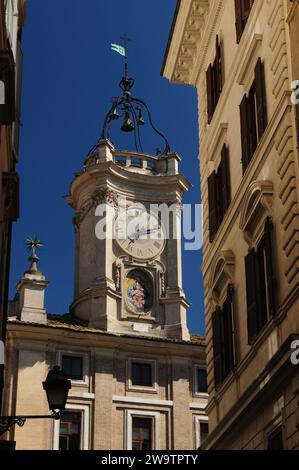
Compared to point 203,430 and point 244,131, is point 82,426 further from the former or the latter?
point 244,131

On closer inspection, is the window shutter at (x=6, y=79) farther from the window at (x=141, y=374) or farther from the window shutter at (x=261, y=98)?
the window at (x=141, y=374)

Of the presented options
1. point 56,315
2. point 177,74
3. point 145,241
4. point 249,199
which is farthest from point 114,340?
point 249,199

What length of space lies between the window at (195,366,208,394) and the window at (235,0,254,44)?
26638 mm

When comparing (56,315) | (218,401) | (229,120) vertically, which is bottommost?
(218,401)

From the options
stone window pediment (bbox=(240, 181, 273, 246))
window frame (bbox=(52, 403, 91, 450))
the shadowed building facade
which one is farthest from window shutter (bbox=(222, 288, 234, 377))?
window frame (bbox=(52, 403, 91, 450))

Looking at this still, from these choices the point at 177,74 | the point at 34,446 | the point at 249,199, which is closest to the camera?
the point at 249,199

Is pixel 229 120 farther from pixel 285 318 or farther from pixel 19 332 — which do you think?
pixel 19 332

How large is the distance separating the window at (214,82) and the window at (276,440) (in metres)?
9.82

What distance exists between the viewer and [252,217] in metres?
18.6

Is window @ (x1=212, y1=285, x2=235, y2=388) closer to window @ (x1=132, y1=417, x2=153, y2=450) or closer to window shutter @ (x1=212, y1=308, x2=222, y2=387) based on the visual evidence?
window shutter @ (x1=212, y1=308, x2=222, y2=387)

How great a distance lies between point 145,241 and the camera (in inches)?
1928

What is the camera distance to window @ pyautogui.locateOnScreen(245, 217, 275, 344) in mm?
17203

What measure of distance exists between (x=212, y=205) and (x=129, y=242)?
1022 inches

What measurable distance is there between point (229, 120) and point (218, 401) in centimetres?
661
